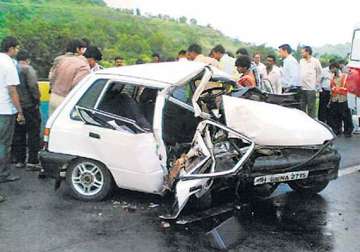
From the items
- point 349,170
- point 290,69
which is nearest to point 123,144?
point 349,170

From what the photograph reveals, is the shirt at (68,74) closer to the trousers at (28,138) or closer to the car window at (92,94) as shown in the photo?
the trousers at (28,138)

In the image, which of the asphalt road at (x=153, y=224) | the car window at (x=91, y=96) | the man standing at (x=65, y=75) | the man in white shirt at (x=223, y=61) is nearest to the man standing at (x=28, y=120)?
the man standing at (x=65, y=75)

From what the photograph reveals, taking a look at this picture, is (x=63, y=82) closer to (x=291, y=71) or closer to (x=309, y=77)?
(x=291, y=71)

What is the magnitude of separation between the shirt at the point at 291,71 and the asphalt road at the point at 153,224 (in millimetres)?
4557

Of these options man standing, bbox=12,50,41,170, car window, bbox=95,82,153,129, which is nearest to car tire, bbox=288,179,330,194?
car window, bbox=95,82,153,129

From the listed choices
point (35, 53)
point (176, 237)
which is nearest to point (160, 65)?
point (176, 237)

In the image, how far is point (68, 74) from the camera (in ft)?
25.5

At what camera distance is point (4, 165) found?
7.18 m

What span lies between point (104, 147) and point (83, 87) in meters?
0.84

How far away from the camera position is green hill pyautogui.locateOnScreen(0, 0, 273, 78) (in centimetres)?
1275

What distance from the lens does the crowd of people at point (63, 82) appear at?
6.94 meters

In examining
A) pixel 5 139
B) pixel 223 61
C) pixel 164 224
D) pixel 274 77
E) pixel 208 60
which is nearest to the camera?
pixel 164 224

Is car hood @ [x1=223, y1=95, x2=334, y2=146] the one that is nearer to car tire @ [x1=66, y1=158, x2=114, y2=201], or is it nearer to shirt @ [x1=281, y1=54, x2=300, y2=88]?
car tire @ [x1=66, y1=158, x2=114, y2=201]

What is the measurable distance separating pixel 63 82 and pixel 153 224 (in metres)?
3.11
